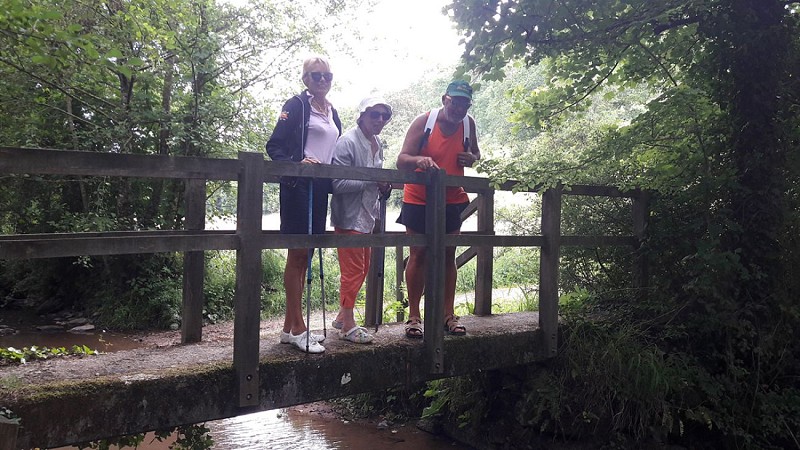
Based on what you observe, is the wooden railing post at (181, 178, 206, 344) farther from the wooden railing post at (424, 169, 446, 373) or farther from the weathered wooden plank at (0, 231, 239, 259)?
the wooden railing post at (424, 169, 446, 373)

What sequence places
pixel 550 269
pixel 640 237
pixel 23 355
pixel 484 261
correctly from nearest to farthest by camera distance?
pixel 23 355
pixel 550 269
pixel 484 261
pixel 640 237

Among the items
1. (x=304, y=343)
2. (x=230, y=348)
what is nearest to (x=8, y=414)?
(x=230, y=348)

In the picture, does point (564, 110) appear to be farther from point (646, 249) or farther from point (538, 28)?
point (646, 249)

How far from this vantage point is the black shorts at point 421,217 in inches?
164

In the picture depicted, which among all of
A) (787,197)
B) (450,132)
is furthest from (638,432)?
(450,132)

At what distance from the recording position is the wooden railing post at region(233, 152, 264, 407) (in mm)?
3049

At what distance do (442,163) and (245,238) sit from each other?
5.73ft

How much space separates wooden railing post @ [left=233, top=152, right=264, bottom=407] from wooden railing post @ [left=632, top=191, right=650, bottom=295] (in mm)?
3692

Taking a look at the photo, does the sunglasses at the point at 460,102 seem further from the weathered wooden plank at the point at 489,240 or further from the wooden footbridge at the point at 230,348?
the weathered wooden plank at the point at 489,240

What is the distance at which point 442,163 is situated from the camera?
4250 mm

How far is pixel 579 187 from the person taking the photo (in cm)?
479

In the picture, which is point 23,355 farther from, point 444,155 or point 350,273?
point 444,155

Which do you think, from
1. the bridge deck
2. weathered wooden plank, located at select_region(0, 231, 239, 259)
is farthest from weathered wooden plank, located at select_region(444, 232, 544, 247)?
weathered wooden plank, located at select_region(0, 231, 239, 259)

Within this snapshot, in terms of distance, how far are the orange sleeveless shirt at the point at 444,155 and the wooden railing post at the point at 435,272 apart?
290 mm
